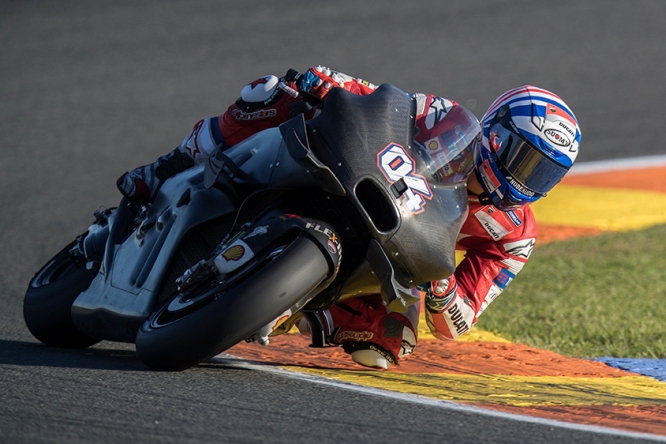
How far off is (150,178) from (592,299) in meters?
3.49

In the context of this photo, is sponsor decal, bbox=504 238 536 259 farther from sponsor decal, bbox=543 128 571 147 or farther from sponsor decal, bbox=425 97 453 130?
sponsor decal, bbox=425 97 453 130

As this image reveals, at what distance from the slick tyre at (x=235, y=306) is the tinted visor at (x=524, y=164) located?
123cm

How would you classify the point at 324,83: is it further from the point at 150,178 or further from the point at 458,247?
the point at 458,247

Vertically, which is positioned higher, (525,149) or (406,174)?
(406,174)

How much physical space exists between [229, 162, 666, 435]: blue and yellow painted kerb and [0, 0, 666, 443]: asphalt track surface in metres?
0.30

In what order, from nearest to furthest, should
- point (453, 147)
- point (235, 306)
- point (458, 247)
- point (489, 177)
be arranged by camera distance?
point (235, 306) → point (453, 147) → point (489, 177) → point (458, 247)

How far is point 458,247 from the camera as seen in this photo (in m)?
5.13

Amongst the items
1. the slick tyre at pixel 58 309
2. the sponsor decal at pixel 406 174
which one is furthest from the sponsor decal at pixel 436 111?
the slick tyre at pixel 58 309

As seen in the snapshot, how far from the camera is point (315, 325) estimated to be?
4621 millimetres

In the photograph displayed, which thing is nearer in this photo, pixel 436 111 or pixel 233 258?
pixel 233 258

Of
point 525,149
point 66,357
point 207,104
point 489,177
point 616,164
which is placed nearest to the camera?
point 66,357

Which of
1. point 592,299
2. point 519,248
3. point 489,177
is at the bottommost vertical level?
point 592,299

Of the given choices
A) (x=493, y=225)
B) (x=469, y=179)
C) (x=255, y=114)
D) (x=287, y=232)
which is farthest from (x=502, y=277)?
(x=287, y=232)

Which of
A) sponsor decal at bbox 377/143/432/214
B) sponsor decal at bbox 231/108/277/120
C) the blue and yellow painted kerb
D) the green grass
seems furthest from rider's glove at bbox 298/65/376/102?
the green grass
